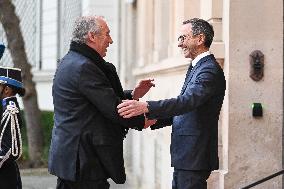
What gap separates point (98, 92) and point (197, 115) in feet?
2.77

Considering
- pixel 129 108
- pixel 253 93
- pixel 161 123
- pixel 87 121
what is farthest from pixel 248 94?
pixel 87 121

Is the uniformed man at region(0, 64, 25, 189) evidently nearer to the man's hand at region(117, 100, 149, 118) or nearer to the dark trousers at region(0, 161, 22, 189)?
the dark trousers at region(0, 161, 22, 189)

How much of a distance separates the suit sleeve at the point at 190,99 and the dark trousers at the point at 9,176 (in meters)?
1.52

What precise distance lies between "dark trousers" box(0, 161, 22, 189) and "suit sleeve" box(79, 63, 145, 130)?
141 centimetres

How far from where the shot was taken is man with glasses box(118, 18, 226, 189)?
5113mm

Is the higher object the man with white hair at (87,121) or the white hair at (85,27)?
the white hair at (85,27)

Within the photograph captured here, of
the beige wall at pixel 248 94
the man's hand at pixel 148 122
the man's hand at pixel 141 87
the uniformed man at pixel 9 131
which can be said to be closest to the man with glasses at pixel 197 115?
the man's hand at pixel 148 122

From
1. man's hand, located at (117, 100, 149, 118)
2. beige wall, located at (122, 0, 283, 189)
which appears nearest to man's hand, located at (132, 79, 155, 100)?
man's hand, located at (117, 100, 149, 118)

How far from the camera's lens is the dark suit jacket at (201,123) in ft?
16.9

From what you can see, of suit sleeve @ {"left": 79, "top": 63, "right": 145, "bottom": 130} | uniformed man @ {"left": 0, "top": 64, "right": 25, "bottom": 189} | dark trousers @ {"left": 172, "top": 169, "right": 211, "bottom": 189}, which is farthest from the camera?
uniformed man @ {"left": 0, "top": 64, "right": 25, "bottom": 189}

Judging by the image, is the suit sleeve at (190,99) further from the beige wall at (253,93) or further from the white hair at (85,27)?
the beige wall at (253,93)

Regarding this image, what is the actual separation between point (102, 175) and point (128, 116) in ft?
1.39

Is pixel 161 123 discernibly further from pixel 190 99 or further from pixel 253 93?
pixel 253 93

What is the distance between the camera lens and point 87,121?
479cm
